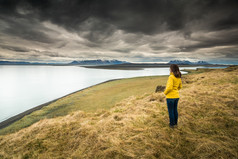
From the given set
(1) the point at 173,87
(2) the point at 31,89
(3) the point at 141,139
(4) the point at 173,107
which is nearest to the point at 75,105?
(3) the point at 141,139

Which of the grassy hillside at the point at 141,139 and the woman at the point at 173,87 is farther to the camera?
the woman at the point at 173,87

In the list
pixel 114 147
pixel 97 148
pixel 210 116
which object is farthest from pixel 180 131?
pixel 97 148

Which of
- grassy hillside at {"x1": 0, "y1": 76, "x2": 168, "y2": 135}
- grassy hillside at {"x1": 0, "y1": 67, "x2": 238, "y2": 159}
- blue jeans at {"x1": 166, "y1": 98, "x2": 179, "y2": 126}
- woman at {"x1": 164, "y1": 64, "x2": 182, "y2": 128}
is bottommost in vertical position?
grassy hillside at {"x1": 0, "y1": 76, "x2": 168, "y2": 135}

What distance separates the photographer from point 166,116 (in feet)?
19.8

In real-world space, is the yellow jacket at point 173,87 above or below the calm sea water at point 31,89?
above

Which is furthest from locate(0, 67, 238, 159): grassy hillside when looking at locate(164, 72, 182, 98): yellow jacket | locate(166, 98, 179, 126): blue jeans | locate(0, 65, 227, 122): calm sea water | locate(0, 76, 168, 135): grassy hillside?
locate(0, 65, 227, 122): calm sea water

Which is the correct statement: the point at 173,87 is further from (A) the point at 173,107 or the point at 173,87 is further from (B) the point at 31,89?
(B) the point at 31,89

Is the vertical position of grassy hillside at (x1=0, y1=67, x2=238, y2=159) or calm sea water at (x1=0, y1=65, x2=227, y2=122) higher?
grassy hillside at (x1=0, y1=67, x2=238, y2=159)

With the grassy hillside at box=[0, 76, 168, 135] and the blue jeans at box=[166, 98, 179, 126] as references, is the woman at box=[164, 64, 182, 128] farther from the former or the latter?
the grassy hillside at box=[0, 76, 168, 135]

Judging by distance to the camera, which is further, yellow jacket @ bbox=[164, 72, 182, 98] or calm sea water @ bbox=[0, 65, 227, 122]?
calm sea water @ bbox=[0, 65, 227, 122]

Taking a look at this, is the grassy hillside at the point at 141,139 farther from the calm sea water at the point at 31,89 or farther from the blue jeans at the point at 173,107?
the calm sea water at the point at 31,89

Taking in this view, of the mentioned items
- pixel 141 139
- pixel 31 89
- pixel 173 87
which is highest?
pixel 173 87

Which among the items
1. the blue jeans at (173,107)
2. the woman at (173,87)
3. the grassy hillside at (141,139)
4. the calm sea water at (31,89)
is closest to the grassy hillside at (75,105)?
the calm sea water at (31,89)

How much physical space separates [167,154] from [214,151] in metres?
1.40
